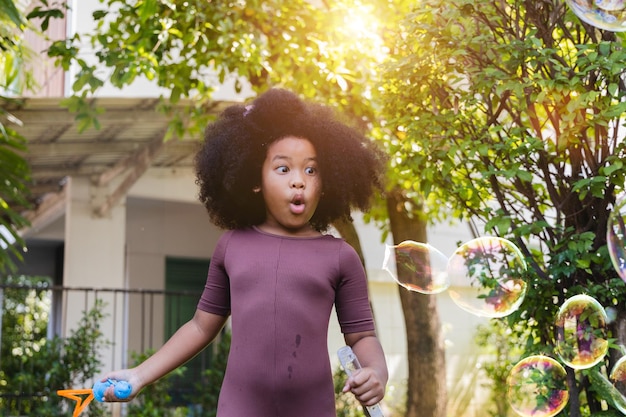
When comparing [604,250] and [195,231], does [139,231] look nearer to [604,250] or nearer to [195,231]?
[195,231]

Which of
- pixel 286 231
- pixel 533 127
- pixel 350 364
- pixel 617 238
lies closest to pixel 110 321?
pixel 533 127

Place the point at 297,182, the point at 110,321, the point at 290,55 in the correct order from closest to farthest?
the point at 297,182
the point at 290,55
the point at 110,321

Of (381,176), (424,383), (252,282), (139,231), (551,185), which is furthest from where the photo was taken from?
(139,231)

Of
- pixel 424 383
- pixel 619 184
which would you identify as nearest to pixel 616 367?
pixel 619 184

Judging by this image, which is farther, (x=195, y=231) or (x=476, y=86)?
(x=195, y=231)

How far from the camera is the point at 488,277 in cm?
379

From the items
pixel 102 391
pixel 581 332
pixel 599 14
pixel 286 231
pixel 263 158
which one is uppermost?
pixel 599 14

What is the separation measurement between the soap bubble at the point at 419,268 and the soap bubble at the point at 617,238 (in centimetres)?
66

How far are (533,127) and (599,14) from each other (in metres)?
0.61

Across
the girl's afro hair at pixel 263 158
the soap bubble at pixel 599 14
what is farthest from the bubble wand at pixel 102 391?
the soap bubble at pixel 599 14

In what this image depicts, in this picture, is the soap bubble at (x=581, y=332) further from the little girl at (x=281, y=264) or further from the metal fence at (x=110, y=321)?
the metal fence at (x=110, y=321)

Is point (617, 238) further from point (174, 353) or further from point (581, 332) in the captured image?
point (174, 353)

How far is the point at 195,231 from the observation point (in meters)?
13.1

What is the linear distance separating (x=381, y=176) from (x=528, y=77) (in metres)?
1.22
